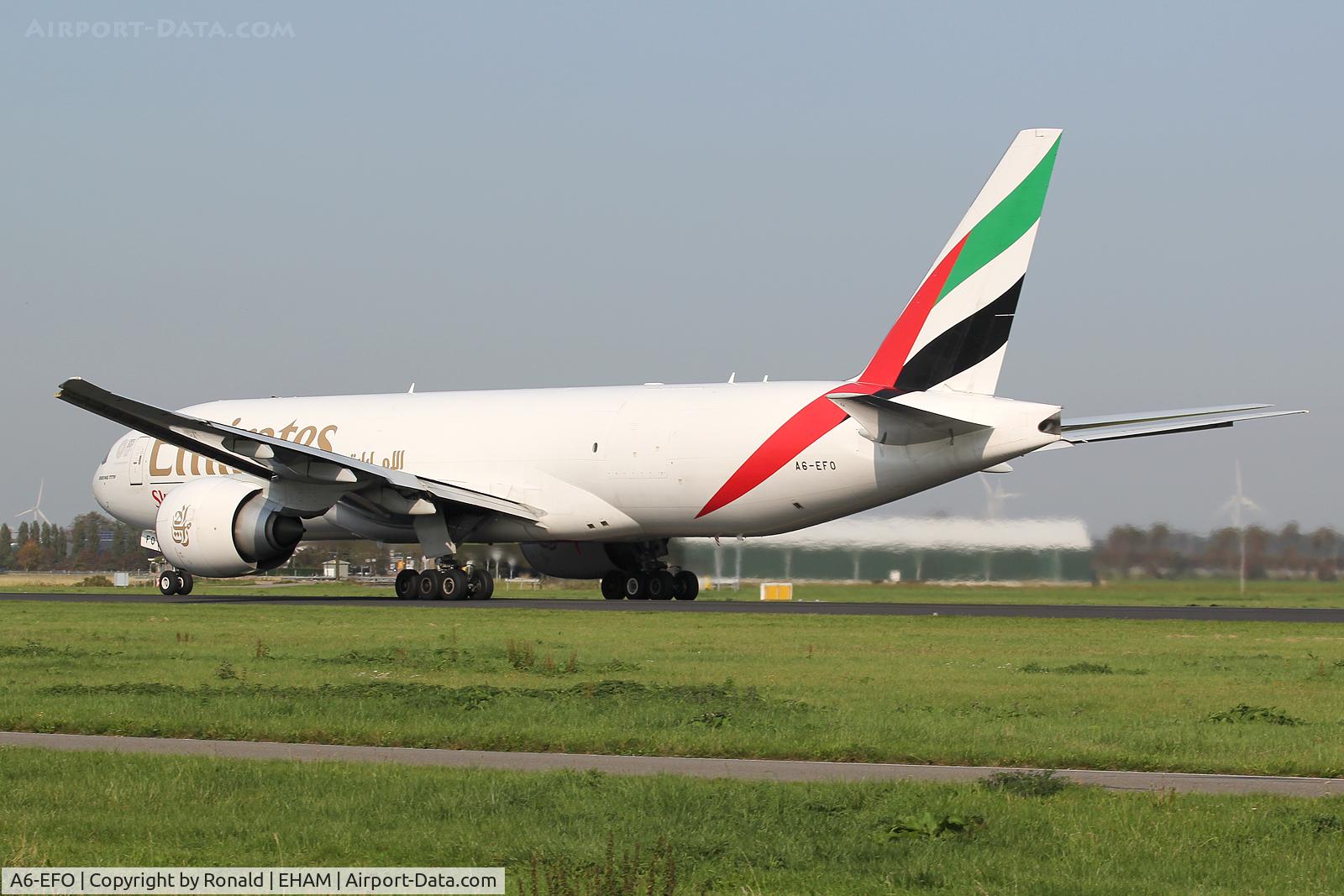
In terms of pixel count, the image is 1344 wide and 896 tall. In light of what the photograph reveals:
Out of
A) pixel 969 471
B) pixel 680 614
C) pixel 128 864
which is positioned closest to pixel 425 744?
pixel 128 864

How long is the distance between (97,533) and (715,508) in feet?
161

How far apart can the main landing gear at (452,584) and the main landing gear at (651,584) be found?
11.4 ft

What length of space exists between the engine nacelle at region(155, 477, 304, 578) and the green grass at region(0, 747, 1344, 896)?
25.5 meters

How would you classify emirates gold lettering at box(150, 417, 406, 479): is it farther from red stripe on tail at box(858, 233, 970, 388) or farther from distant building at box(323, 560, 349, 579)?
distant building at box(323, 560, 349, 579)

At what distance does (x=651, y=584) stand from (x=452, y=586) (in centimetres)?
Result: 519

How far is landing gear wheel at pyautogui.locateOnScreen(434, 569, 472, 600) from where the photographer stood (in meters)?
37.6

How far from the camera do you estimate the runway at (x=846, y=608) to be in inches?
1206

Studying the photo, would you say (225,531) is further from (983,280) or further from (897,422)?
(983,280)

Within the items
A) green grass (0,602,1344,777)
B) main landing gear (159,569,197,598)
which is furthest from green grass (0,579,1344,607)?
main landing gear (159,569,197,598)

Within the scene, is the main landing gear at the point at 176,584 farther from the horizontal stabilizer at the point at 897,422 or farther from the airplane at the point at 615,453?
the horizontal stabilizer at the point at 897,422

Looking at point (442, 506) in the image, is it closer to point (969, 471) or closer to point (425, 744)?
point (969, 471)

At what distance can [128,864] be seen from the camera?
8.49m

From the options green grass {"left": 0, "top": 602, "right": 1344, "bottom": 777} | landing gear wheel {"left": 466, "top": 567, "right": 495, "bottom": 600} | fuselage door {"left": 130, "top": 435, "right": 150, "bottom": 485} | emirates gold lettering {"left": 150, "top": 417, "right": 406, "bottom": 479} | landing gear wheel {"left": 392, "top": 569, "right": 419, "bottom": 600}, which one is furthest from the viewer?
→ fuselage door {"left": 130, "top": 435, "right": 150, "bottom": 485}

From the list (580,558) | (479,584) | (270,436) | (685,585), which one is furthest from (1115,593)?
(270,436)
